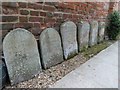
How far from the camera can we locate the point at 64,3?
3256 mm

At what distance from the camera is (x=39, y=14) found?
2.67 meters

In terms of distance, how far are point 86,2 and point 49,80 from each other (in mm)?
2382

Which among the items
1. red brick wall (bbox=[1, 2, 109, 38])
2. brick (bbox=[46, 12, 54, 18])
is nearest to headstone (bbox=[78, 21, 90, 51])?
red brick wall (bbox=[1, 2, 109, 38])

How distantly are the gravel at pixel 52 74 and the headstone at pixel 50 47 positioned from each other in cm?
12

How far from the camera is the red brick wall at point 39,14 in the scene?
2198 mm

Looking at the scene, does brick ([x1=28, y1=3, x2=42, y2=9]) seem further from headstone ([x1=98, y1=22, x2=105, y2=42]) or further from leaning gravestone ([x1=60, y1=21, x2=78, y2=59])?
headstone ([x1=98, y1=22, x2=105, y2=42])

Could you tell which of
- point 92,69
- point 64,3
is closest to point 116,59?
point 92,69

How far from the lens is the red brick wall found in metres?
2.20

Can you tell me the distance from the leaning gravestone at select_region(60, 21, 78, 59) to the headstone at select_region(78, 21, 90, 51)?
21 centimetres

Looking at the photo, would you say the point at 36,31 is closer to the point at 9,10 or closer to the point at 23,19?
the point at 23,19

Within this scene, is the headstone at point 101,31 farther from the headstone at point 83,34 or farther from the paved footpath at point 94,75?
the paved footpath at point 94,75

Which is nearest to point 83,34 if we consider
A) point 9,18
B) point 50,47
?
point 50,47

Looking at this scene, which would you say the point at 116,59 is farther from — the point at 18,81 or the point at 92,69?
the point at 18,81

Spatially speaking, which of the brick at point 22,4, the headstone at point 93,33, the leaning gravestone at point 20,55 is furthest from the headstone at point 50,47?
the headstone at point 93,33
